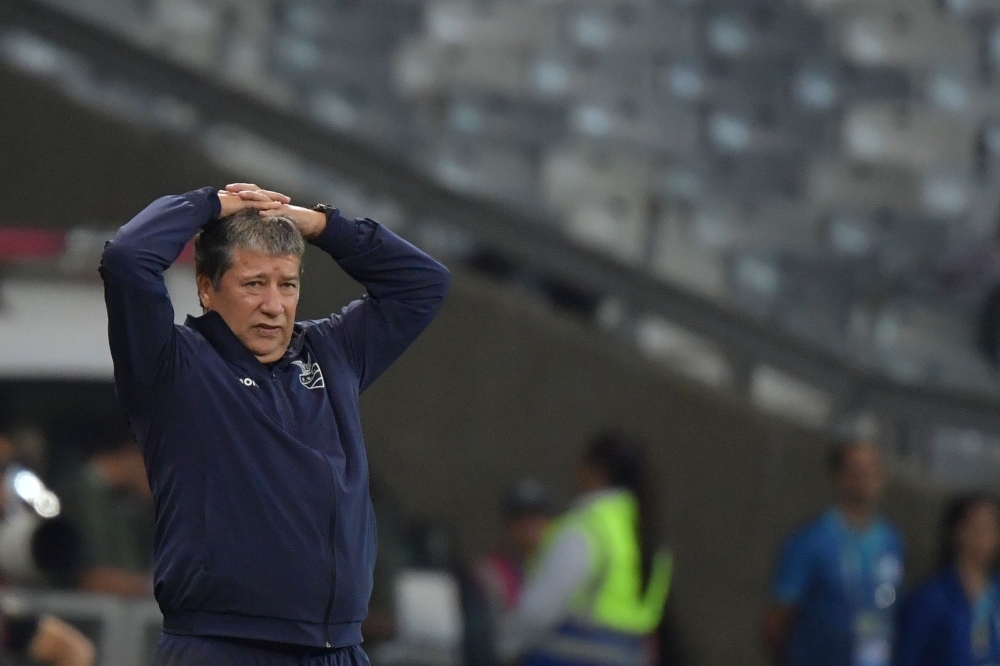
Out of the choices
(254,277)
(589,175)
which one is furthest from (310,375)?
(589,175)

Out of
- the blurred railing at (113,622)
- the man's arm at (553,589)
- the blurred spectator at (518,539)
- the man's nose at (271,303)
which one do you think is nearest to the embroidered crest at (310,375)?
the man's nose at (271,303)

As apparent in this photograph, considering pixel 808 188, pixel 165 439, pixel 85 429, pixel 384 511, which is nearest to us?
pixel 165 439

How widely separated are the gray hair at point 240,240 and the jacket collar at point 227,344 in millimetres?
69

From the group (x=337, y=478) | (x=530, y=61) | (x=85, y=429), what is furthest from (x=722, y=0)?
(x=337, y=478)

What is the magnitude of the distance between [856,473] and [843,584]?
437 mm

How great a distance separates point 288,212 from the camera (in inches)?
128

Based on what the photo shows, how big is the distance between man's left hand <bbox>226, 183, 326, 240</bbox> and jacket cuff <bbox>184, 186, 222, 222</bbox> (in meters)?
0.07

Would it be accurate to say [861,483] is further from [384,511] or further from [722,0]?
[722,0]

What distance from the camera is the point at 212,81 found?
7863 mm

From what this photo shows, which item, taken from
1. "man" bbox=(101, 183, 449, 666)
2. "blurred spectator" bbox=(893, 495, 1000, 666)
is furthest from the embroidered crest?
"blurred spectator" bbox=(893, 495, 1000, 666)

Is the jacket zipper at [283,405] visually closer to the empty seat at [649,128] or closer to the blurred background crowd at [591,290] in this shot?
the blurred background crowd at [591,290]

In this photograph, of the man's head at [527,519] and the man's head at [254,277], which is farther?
the man's head at [527,519]

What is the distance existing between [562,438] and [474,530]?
1.99 feet

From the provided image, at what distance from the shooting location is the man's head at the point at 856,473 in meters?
6.54
